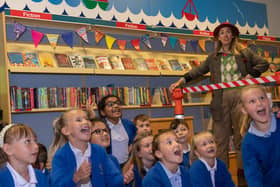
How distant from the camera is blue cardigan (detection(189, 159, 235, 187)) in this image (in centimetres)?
296

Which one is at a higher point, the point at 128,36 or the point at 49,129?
the point at 128,36

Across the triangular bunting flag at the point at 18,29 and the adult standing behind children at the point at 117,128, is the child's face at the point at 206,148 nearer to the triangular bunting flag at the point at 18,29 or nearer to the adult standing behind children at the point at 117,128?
the adult standing behind children at the point at 117,128

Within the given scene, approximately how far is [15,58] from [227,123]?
2.52m

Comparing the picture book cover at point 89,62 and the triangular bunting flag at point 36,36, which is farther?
the picture book cover at point 89,62

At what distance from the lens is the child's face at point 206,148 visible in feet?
10.3

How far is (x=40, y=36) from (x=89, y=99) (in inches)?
39.1

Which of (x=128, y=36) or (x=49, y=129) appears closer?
(x=49, y=129)

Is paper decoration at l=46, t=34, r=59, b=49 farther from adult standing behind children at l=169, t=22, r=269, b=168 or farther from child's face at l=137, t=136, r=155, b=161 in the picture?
child's face at l=137, t=136, r=155, b=161

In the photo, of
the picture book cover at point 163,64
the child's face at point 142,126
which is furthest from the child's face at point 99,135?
the picture book cover at point 163,64

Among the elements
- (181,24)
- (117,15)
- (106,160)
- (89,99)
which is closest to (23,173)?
(106,160)

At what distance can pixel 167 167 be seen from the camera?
270cm

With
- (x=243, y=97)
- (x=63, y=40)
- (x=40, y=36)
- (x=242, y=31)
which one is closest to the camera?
(x=243, y=97)

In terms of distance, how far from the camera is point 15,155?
88.7 inches

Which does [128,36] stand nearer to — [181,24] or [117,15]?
[117,15]
